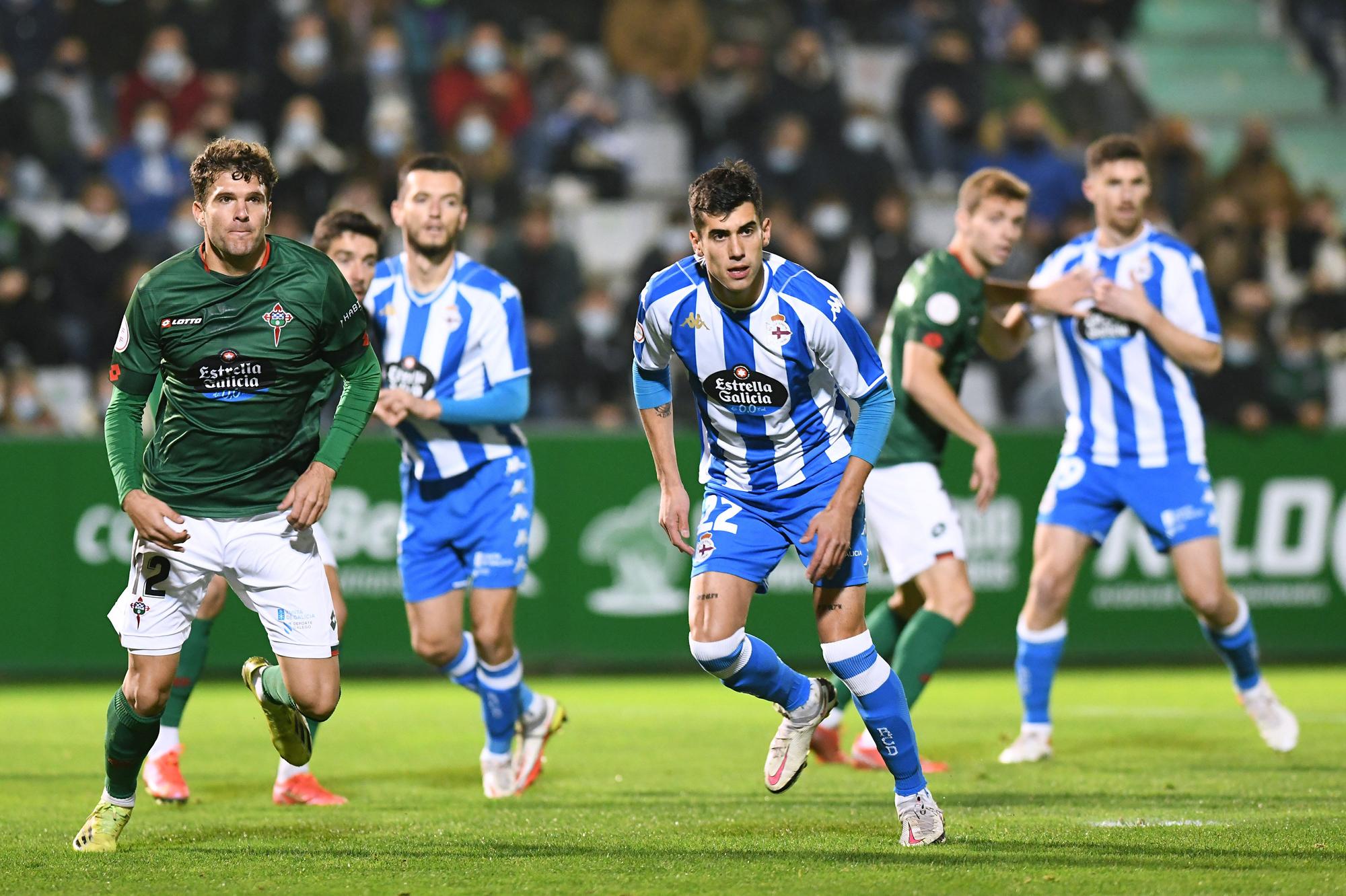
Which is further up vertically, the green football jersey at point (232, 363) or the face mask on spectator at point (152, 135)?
the face mask on spectator at point (152, 135)

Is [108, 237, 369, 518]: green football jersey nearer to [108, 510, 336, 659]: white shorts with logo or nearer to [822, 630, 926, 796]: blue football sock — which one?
[108, 510, 336, 659]: white shorts with logo

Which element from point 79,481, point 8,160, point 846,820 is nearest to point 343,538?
point 79,481

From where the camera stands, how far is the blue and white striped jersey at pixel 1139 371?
27.0ft

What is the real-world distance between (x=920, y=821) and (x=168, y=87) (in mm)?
12586

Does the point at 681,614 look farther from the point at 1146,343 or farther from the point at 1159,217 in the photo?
the point at 1159,217

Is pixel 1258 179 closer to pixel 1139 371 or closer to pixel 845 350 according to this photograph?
pixel 1139 371

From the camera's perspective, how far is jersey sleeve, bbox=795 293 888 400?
5711 millimetres

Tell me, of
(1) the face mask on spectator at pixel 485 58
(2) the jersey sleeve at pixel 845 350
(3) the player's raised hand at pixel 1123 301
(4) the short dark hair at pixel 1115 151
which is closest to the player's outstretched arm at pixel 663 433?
(2) the jersey sleeve at pixel 845 350

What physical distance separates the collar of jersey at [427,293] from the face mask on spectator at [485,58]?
32.1ft

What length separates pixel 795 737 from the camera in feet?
19.6

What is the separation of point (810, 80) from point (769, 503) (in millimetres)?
11631

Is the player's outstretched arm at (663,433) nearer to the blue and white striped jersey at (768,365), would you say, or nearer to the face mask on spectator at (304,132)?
the blue and white striped jersey at (768,365)

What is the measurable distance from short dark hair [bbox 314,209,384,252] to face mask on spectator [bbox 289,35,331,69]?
361 inches

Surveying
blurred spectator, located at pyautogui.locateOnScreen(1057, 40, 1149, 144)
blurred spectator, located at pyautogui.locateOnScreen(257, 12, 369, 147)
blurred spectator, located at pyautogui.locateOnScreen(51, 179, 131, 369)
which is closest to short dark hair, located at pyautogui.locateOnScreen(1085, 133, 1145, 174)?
blurred spectator, located at pyautogui.locateOnScreen(51, 179, 131, 369)
